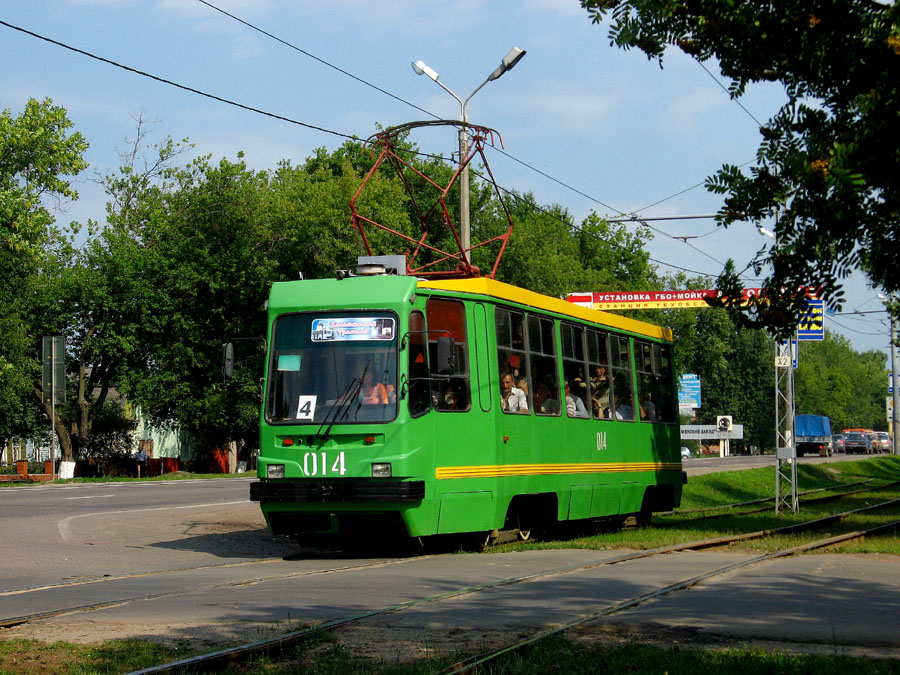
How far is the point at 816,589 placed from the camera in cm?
1057

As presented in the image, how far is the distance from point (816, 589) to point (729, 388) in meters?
112

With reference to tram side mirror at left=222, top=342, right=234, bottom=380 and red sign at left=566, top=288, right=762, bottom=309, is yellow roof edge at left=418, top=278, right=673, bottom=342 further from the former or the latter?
red sign at left=566, top=288, right=762, bottom=309

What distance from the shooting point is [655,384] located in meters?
19.9

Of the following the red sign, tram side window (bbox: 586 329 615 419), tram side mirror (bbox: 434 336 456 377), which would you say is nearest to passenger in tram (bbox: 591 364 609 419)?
tram side window (bbox: 586 329 615 419)

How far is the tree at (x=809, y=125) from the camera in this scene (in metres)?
5.50

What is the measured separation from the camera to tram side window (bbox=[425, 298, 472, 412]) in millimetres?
13484

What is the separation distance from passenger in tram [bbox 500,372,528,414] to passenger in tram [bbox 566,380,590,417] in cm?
142

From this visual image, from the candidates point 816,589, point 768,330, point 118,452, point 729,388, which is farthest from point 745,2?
point 729,388

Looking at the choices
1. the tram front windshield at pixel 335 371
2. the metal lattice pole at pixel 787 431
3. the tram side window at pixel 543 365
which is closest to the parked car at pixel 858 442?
the metal lattice pole at pixel 787 431

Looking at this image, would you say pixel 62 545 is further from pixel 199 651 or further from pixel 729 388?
pixel 729 388

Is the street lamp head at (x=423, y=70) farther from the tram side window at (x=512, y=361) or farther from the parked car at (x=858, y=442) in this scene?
the parked car at (x=858, y=442)

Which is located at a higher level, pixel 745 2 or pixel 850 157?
pixel 745 2

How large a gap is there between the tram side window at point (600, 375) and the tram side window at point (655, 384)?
1507 millimetres

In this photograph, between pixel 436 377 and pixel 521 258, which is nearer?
pixel 436 377
